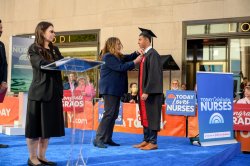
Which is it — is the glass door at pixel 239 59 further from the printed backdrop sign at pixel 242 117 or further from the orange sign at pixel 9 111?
the orange sign at pixel 9 111

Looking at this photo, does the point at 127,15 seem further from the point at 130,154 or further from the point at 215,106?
the point at 130,154

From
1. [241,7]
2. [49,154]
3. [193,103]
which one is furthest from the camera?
[241,7]

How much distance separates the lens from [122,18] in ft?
45.6

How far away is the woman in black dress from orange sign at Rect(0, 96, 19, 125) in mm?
6136

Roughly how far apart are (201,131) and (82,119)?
10.8ft

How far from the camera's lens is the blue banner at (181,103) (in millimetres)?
8727

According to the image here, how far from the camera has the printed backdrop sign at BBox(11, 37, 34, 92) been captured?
7.73m

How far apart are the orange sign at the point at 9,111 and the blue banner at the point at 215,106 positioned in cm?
556

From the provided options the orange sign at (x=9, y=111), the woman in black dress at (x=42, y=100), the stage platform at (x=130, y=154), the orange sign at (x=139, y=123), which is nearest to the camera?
the woman in black dress at (x=42, y=100)

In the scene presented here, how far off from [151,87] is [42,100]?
215 cm

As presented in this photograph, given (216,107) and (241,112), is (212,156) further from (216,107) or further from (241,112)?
(241,112)

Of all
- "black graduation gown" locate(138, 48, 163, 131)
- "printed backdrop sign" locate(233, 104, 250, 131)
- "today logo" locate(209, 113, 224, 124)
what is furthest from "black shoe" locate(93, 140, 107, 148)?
"printed backdrop sign" locate(233, 104, 250, 131)

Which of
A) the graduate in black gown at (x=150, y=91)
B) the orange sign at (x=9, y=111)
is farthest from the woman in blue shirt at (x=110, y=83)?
the orange sign at (x=9, y=111)

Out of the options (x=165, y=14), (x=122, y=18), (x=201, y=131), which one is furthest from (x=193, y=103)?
(x=122, y=18)
